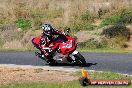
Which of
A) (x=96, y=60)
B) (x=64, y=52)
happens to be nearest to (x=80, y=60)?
(x=64, y=52)

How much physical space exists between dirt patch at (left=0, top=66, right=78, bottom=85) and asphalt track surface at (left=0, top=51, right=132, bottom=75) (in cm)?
172

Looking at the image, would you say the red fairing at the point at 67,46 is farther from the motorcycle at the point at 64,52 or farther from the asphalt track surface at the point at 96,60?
the asphalt track surface at the point at 96,60

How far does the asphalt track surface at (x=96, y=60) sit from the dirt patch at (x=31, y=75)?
172cm

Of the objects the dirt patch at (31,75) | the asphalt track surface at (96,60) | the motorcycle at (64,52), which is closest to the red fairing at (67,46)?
the motorcycle at (64,52)

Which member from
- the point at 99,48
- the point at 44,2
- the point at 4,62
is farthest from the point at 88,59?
the point at 44,2

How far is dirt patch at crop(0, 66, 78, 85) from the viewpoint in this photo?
15.0m

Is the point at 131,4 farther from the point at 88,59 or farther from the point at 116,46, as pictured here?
the point at 88,59

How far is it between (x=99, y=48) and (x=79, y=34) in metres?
2.90

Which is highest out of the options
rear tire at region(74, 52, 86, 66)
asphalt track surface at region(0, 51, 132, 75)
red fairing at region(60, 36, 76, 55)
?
red fairing at region(60, 36, 76, 55)

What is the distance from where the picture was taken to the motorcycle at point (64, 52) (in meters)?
18.4

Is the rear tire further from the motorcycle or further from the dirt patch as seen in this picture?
the dirt patch

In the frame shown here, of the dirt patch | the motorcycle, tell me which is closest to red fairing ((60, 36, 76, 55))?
the motorcycle

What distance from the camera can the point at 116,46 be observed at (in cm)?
2816

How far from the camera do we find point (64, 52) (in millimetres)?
18406
